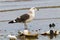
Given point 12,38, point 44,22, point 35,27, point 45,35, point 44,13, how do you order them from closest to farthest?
1. point 12,38
2. point 45,35
3. point 35,27
4. point 44,22
5. point 44,13

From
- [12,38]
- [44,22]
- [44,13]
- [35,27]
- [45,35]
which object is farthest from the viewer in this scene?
[44,13]

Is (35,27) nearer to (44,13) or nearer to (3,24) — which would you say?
(3,24)

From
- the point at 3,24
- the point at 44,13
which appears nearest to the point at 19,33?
the point at 3,24

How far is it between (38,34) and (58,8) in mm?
6342

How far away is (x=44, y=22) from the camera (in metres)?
14.2

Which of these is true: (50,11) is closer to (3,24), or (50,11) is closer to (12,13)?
(12,13)

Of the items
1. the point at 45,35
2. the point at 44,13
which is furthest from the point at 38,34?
the point at 44,13

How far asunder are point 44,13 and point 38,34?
17.4 feet

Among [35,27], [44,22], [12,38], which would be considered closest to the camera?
[12,38]

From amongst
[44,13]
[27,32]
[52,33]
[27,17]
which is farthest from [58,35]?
[44,13]

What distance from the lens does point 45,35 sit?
11.5 m

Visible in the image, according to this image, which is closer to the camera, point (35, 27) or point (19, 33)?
point (19, 33)

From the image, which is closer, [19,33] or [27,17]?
[19,33]

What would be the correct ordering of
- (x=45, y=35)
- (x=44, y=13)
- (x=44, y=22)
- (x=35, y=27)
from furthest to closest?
(x=44, y=13) < (x=44, y=22) < (x=35, y=27) < (x=45, y=35)
